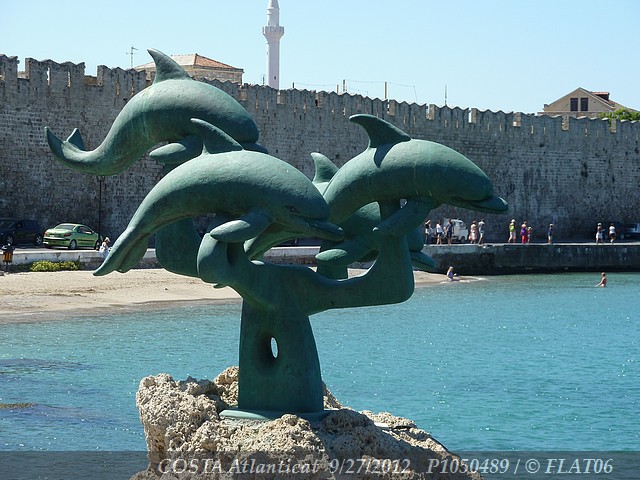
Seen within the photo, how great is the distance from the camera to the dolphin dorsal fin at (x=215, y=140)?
23.3 feet

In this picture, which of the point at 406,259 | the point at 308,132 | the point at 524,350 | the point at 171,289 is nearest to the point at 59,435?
the point at 406,259

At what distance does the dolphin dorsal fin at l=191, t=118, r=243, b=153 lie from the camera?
7.11 meters

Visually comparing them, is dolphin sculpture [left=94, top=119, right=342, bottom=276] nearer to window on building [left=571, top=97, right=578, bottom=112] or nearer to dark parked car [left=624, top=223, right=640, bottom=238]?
dark parked car [left=624, top=223, right=640, bottom=238]

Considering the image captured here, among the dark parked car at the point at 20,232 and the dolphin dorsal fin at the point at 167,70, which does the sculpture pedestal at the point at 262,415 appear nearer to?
the dolphin dorsal fin at the point at 167,70

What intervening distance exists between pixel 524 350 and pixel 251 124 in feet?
40.0

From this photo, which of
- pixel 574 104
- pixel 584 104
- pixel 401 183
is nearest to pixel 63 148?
pixel 401 183

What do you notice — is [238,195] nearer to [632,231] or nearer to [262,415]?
→ [262,415]

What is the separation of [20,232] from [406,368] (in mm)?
12586

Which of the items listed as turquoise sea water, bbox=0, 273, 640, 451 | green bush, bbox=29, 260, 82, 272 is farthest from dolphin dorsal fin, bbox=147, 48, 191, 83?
green bush, bbox=29, 260, 82, 272

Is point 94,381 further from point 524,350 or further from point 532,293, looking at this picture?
point 532,293

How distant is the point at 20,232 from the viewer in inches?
1030

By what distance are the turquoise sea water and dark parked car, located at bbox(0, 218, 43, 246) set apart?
6.09 metres

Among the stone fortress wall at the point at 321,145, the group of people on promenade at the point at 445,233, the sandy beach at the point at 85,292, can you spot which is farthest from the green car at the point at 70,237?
the group of people on promenade at the point at 445,233

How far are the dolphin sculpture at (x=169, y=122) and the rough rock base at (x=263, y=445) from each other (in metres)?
1.49
